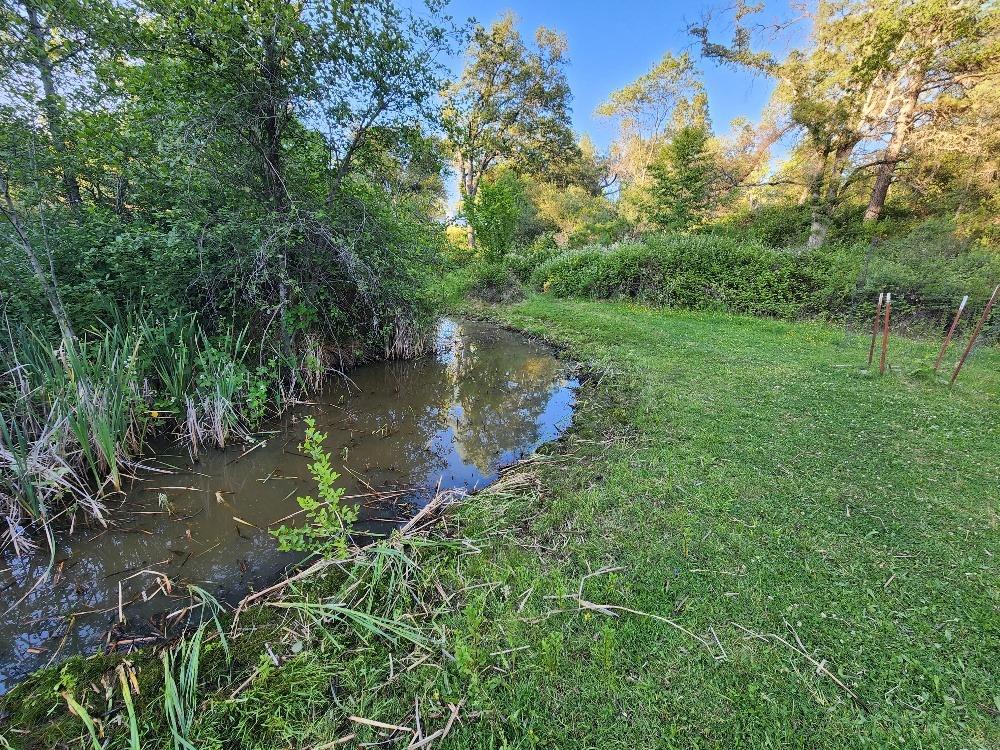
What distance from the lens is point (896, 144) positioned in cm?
1233

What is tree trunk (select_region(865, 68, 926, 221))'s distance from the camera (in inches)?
453

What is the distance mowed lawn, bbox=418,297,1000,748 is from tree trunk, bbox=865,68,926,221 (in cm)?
1263

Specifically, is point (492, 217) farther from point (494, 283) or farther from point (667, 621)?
point (667, 621)

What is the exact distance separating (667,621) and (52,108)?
5.94 meters

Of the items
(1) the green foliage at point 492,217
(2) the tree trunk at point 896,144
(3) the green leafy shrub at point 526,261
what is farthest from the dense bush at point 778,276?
(2) the tree trunk at point 896,144

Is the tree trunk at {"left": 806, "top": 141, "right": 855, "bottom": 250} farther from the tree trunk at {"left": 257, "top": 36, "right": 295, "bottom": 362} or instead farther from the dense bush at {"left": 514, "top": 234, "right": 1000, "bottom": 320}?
the tree trunk at {"left": 257, "top": 36, "right": 295, "bottom": 362}

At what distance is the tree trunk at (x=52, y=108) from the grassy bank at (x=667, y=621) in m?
4.27

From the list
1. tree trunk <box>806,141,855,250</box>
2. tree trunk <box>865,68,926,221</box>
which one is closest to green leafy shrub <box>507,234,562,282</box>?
tree trunk <box>806,141,855,250</box>

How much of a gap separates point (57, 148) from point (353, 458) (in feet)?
12.3

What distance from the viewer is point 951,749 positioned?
1365 mm

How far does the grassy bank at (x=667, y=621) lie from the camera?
149 centimetres

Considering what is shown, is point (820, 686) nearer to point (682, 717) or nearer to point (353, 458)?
point (682, 717)

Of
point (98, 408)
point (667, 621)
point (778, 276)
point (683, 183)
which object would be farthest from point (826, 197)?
point (98, 408)

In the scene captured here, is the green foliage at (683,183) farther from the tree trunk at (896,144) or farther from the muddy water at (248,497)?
the muddy water at (248,497)
